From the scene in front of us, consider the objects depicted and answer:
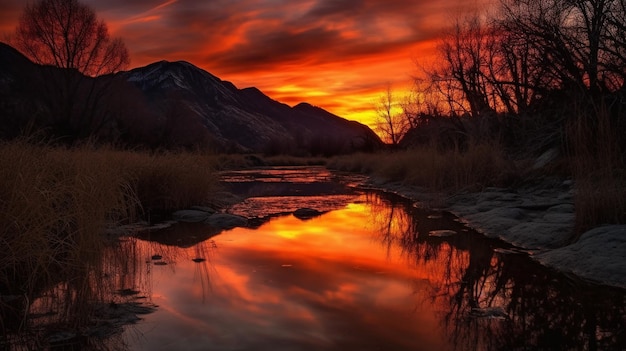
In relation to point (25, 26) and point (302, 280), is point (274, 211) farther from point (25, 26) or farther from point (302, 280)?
point (25, 26)

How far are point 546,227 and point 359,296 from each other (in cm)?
355

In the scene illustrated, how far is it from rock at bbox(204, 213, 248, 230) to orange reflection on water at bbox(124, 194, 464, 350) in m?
1.37

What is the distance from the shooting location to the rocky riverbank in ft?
15.7

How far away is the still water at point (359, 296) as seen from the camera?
3312 mm

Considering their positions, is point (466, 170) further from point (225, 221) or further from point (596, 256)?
point (596, 256)

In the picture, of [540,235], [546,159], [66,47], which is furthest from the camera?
[66,47]

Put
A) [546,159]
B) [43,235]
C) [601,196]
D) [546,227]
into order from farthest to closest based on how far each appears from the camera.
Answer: [546,159], [546,227], [601,196], [43,235]

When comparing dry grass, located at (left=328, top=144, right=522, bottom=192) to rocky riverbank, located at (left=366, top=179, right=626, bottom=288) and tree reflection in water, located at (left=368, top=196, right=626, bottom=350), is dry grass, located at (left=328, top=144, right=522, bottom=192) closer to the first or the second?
rocky riverbank, located at (left=366, top=179, right=626, bottom=288)

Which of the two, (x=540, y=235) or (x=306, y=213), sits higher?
(x=540, y=235)

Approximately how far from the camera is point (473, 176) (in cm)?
1173

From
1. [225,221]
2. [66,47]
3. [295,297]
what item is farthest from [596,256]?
[66,47]

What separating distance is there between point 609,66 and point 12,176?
11.2 metres

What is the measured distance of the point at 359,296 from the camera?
430 cm

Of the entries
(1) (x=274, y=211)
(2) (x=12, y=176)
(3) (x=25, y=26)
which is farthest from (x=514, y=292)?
(3) (x=25, y=26)
